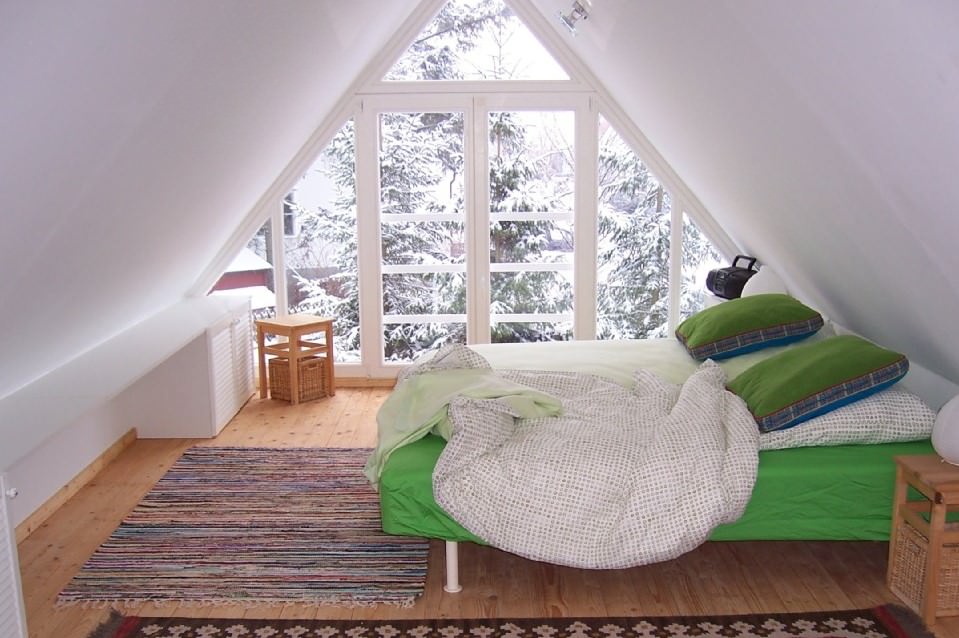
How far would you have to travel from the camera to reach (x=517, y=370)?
369cm

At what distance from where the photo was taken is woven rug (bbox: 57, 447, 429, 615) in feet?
9.44

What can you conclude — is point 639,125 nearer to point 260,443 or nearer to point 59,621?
point 260,443

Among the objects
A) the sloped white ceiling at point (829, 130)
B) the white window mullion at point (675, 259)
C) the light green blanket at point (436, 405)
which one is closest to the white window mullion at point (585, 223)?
the white window mullion at point (675, 259)

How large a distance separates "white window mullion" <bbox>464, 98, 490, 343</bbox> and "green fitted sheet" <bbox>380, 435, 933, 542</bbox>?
8.49 feet

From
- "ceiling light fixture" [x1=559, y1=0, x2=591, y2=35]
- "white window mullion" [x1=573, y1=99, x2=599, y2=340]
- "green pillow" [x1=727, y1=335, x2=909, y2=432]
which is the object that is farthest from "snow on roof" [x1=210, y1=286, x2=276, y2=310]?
"green pillow" [x1=727, y1=335, x2=909, y2=432]

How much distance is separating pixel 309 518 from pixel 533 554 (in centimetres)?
110

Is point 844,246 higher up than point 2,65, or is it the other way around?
point 2,65

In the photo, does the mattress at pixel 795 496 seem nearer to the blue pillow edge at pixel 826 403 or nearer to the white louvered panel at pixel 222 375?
the blue pillow edge at pixel 826 403

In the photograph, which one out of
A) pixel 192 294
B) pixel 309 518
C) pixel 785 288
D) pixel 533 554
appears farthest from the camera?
pixel 192 294

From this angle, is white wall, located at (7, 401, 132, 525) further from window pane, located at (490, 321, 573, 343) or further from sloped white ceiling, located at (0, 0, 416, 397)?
window pane, located at (490, 321, 573, 343)

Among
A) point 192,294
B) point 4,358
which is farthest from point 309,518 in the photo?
point 192,294

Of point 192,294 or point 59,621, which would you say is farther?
point 192,294

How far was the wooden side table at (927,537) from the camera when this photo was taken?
8.41 feet

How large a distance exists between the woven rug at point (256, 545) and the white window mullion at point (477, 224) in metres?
1.61
